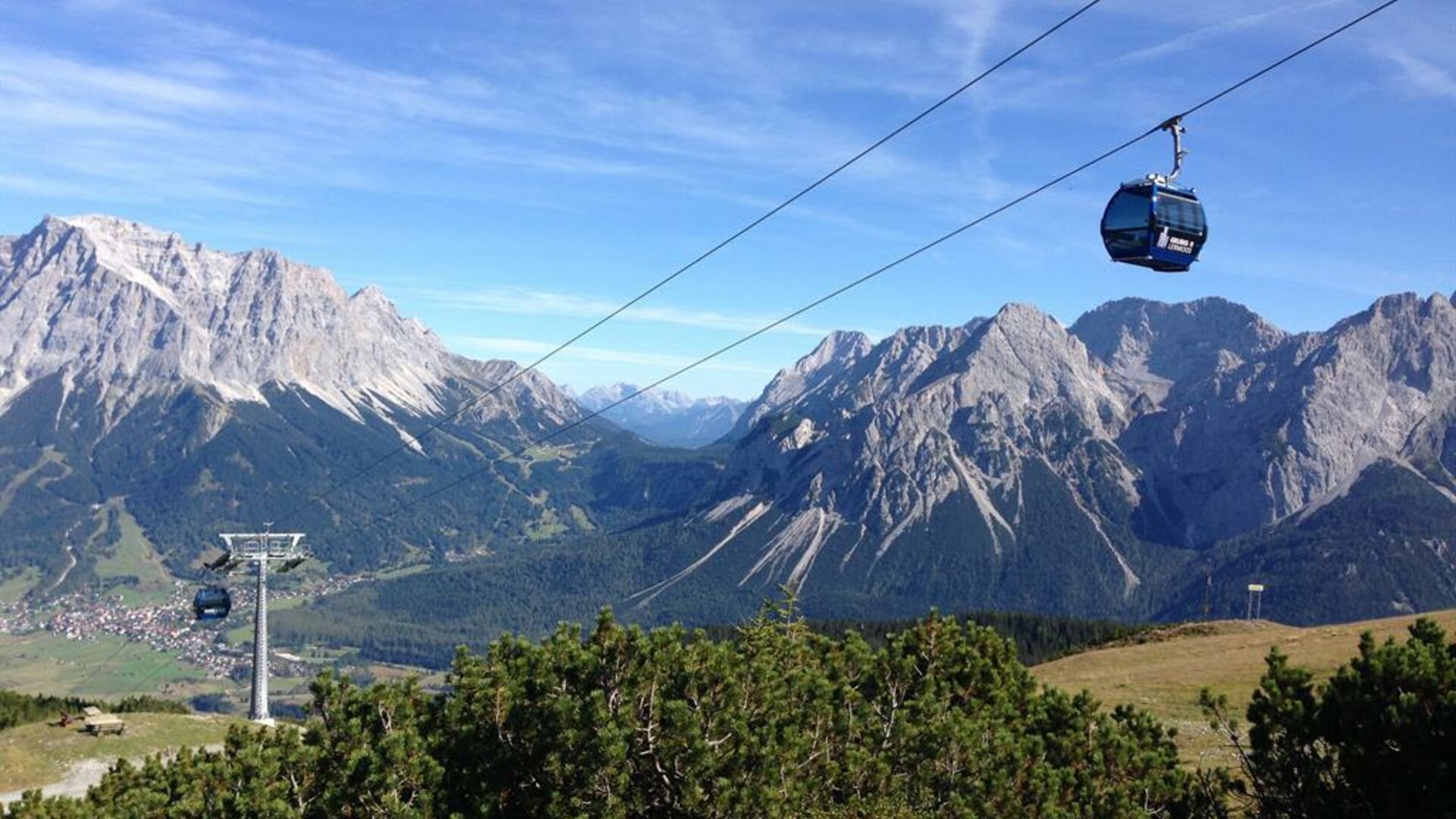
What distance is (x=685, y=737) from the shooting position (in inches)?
1167

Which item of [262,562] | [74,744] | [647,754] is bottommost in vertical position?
[74,744]

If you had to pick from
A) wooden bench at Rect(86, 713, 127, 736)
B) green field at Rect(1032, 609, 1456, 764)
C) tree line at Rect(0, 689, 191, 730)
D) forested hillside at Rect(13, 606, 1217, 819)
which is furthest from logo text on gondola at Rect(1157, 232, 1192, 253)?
tree line at Rect(0, 689, 191, 730)

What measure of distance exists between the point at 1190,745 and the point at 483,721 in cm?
4377

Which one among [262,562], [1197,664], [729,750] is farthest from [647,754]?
[1197,664]

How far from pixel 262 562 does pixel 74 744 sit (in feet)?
52.9

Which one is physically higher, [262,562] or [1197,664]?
[262,562]

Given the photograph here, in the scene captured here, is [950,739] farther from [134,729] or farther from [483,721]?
[134,729]

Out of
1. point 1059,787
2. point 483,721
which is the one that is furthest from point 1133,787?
point 483,721

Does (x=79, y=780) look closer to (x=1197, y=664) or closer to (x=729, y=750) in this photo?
(x=729, y=750)

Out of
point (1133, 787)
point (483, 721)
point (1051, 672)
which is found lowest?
point (1051, 672)

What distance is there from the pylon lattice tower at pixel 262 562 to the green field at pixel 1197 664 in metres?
50.1

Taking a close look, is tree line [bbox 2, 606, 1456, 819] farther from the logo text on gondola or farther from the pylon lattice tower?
the pylon lattice tower

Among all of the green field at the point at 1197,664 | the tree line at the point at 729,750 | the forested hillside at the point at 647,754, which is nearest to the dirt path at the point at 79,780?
the forested hillside at the point at 647,754

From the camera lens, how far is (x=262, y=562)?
71.6 m
